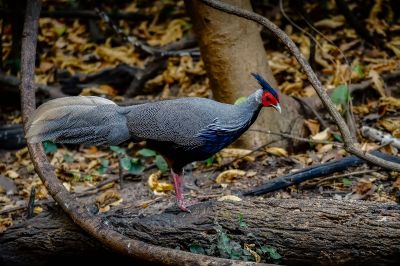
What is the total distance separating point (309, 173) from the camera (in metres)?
4.64

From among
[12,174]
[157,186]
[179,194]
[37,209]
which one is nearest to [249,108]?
[179,194]

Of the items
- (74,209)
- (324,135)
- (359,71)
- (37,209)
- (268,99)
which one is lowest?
(37,209)

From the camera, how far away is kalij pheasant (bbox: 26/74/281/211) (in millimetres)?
3785

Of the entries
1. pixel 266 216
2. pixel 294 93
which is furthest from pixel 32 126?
pixel 294 93

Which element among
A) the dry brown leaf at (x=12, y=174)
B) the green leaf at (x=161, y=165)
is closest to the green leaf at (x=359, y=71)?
the green leaf at (x=161, y=165)

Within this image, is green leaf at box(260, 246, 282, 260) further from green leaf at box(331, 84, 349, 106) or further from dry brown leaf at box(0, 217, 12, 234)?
green leaf at box(331, 84, 349, 106)

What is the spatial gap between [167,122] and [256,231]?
919mm

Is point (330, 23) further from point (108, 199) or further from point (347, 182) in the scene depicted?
point (108, 199)

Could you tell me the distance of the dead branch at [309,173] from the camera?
461cm

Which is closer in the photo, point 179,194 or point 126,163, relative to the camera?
→ point 179,194

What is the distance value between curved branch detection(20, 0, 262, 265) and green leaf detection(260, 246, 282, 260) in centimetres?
60

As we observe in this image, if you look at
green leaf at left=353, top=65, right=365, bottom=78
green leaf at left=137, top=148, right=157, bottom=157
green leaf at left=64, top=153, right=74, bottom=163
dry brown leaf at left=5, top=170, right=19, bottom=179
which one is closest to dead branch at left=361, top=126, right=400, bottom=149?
green leaf at left=353, top=65, right=365, bottom=78

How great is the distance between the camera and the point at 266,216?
137 inches

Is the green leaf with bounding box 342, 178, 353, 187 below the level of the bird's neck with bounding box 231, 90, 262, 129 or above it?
below
